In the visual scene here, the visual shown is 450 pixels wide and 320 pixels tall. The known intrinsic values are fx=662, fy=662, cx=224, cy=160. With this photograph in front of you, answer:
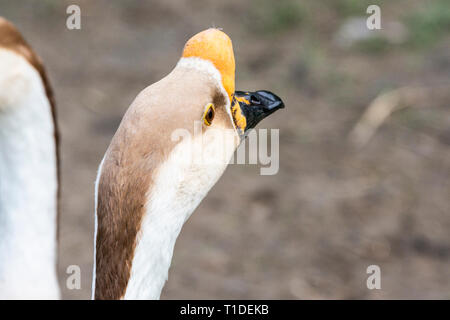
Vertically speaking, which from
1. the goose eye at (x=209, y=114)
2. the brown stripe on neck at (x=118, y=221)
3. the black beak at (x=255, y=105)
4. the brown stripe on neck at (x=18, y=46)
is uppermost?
the brown stripe on neck at (x=18, y=46)

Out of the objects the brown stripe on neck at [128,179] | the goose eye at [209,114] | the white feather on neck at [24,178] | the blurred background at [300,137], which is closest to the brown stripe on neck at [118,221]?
the brown stripe on neck at [128,179]

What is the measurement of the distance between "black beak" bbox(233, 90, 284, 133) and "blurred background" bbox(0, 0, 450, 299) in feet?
7.14

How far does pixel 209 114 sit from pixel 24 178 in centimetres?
113

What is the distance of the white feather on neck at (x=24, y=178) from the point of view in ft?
9.75

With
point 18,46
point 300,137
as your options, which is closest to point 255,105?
point 18,46

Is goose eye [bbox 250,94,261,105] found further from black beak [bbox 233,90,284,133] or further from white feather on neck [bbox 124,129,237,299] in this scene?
white feather on neck [bbox 124,129,237,299]

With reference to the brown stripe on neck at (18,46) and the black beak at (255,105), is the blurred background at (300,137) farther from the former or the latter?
the black beak at (255,105)

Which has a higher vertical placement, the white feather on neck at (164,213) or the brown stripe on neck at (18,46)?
the brown stripe on neck at (18,46)

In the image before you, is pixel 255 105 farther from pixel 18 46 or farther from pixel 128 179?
pixel 18 46

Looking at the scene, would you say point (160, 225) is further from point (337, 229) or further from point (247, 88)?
point (247, 88)

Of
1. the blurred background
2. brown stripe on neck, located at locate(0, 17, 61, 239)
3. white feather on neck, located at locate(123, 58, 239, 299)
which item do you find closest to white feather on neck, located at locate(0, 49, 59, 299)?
brown stripe on neck, located at locate(0, 17, 61, 239)

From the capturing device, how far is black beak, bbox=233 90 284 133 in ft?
8.41

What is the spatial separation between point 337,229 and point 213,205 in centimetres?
101

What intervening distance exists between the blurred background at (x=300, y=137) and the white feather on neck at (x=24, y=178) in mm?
1521
